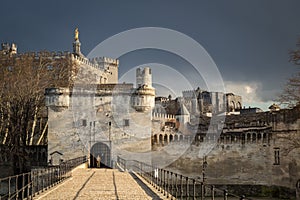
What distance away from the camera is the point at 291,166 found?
28141 millimetres

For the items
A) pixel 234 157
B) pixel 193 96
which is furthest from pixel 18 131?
pixel 193 96

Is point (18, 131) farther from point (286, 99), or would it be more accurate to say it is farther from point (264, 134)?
point (286, 99)

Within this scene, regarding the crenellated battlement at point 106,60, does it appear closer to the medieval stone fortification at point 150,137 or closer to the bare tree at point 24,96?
the bare tree at point 24,96

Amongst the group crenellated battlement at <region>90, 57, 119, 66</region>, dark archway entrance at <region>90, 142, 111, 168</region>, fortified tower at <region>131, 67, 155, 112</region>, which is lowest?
dark archway entrance at <region>90, 142, 111, 168</region>

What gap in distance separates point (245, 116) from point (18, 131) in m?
16.9

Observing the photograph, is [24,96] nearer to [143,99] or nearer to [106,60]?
[143,99]

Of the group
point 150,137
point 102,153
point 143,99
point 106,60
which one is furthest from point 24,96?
point 106,60

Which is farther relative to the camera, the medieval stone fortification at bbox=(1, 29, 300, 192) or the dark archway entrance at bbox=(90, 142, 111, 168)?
the dark archway entrance at bbox=(90, 142, 111, 168)

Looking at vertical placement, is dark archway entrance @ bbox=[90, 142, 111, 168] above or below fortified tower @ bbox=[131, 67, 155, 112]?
below

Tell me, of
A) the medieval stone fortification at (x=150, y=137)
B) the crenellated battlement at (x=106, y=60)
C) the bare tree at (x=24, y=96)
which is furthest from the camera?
the crenellated battlement at (x=106, y=60)

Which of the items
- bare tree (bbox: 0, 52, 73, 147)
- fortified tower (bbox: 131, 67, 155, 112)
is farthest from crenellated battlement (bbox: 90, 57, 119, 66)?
fortified tower (bbox: 131, 67, 155, 112)

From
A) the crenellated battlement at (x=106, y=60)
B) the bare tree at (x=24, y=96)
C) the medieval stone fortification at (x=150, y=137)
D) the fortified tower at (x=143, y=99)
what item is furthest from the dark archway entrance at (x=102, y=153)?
the crenellated battlement at (x=106, y=60)

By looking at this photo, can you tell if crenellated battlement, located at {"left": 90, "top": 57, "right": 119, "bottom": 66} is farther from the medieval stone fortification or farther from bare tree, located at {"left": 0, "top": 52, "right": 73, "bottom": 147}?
the medieval stone fortification

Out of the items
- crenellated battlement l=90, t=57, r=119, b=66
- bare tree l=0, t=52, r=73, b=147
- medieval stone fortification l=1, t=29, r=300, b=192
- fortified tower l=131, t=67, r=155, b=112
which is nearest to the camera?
medieval stone fortification l=1, t=29, r=300, b=192
